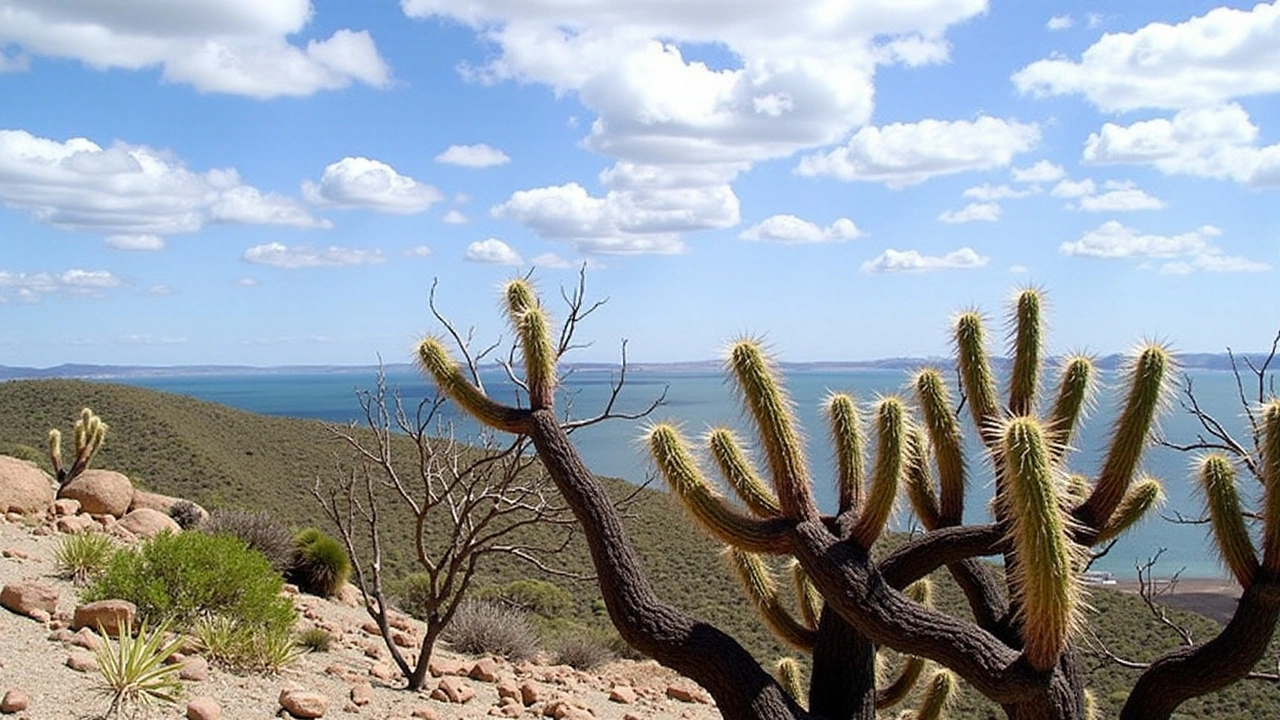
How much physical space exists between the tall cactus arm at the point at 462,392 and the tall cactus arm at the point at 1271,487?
4.28m

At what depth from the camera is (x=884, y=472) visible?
6.36 meters

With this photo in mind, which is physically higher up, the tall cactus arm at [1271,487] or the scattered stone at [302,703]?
the tall cactus arm at [1271,487]

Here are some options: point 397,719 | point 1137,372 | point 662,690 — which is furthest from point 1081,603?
point 662,690

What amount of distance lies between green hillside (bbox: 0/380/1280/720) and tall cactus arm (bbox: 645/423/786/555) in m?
7.00

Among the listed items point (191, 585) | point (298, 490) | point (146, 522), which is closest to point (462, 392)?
point (191, 585)

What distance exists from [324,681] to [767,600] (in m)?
4.01

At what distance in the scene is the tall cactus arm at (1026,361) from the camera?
25.3ft

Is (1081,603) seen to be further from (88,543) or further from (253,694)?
(88,543)

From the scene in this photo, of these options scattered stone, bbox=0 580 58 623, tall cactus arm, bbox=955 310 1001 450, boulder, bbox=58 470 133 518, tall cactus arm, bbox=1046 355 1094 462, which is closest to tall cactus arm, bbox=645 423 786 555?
tall cactus arm, bbox=955 310 1001 450

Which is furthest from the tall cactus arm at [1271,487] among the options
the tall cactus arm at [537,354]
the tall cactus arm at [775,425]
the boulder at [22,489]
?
the boulder at [22,489]

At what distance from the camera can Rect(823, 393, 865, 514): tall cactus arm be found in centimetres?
682

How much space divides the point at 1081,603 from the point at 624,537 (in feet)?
8.51

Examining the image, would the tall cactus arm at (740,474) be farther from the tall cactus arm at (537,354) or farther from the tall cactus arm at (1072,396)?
the tall cactus arm at (1072,396)

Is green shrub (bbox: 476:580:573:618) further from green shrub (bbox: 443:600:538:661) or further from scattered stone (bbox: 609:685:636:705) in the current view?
scattered stone (bbox: 609:685:636:705)
